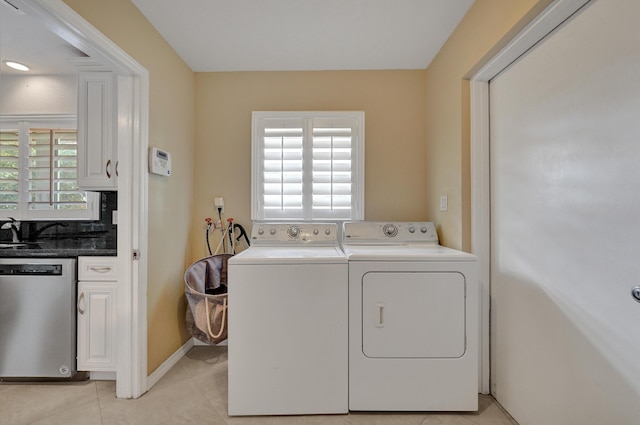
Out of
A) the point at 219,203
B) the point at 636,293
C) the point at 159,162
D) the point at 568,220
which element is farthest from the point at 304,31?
the point at 636,293

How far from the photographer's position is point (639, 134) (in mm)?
948

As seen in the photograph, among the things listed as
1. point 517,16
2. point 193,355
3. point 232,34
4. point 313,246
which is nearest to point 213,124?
point 232,34

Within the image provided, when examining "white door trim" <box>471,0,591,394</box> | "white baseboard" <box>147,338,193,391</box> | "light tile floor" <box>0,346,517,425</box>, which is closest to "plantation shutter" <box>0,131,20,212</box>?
"light tile floor" <box>0,346,517,425</box>

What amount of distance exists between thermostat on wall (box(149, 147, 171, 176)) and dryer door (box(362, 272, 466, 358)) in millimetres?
1643

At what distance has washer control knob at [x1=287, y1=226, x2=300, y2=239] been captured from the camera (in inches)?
87.6

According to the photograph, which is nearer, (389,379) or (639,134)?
(639,134)

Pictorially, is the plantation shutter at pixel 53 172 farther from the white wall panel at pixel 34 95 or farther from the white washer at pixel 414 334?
the white washer at pixel 414 334

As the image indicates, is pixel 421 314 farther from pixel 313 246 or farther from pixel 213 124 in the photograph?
pixel 213 124

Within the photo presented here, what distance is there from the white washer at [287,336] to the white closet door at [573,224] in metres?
0.94

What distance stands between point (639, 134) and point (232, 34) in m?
2.24

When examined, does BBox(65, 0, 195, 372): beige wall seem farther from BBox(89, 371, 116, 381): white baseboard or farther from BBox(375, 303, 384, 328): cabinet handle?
BBox(375, 303, 384, 328): cabinet handle

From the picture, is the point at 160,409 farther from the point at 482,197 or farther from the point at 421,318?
the point at 482,197

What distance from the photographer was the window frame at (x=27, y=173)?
2.43 m

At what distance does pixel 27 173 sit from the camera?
2490 mm
